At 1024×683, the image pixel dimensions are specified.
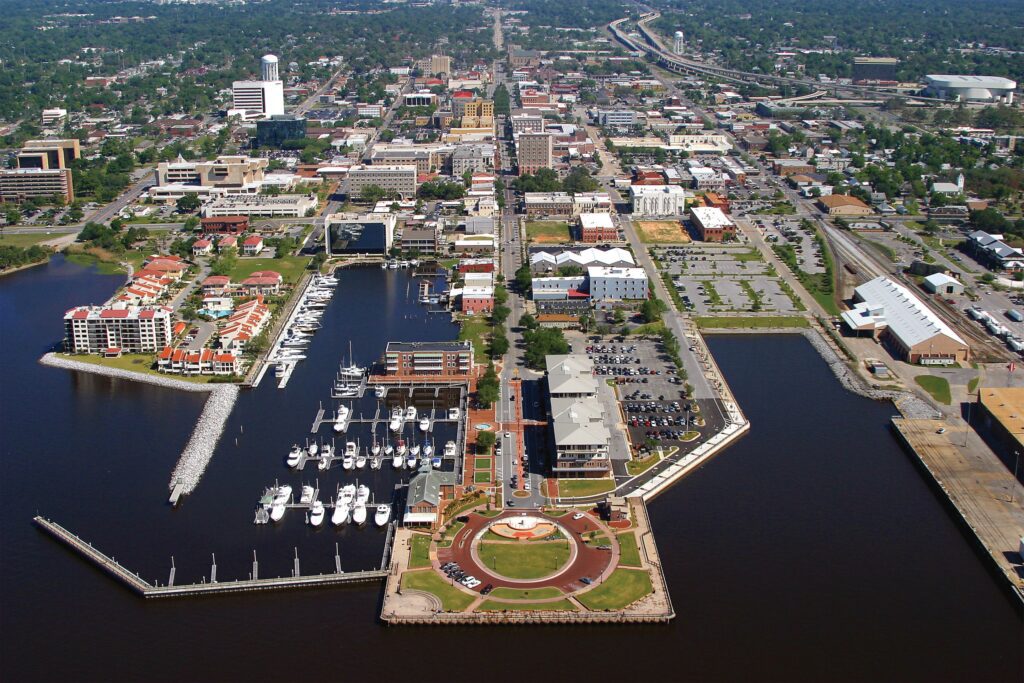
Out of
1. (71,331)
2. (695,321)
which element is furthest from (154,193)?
(695,321)

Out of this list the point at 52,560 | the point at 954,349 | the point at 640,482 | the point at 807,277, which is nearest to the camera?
the point at 52,560

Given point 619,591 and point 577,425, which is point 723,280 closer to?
point 577,425

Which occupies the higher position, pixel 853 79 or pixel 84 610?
pixel 853 79

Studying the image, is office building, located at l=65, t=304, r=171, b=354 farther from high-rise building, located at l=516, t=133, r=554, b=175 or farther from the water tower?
→ the water tower

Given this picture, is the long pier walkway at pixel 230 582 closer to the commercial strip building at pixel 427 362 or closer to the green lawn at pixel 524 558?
the green lawn at pixel 524 558

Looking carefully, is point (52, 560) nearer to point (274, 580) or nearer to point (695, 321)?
point (274, 580)

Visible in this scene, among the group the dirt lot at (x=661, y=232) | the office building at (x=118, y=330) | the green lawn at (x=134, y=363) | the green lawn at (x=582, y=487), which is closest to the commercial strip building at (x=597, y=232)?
the dirt lot at (x=661, y=232)

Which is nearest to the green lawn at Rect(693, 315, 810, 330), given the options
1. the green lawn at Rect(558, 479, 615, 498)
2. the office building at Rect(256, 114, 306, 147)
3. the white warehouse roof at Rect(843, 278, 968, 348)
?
the white warehouse roof at Rect(843, 278, 968, 348)
